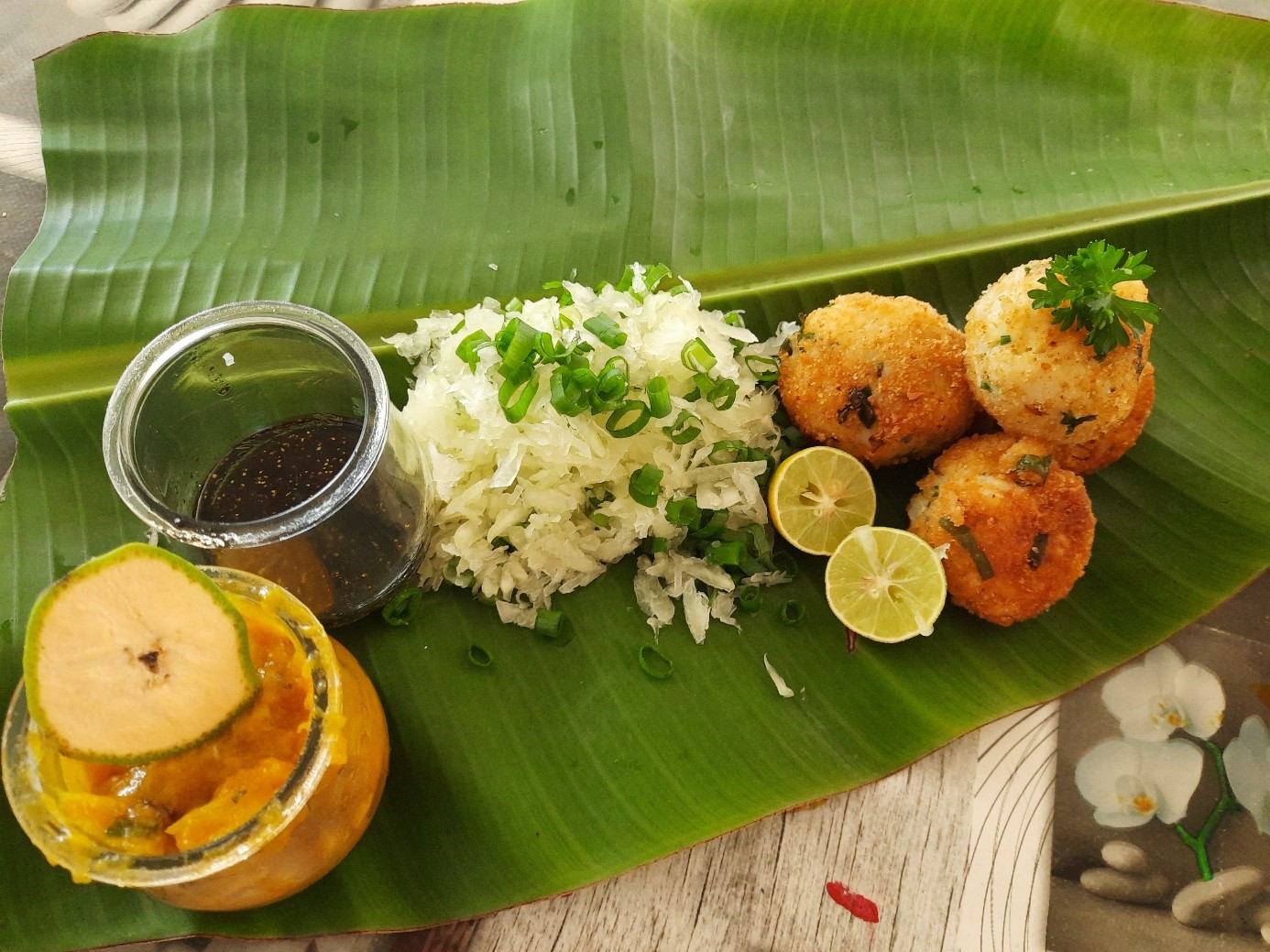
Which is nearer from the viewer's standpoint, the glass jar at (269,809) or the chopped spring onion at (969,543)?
the glass jar at (269,809)

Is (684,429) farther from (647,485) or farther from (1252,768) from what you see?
(1252,768)

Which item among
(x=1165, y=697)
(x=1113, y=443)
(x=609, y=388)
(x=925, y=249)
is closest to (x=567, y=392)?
(x=609, y=388)

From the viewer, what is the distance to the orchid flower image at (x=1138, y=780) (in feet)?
8.43

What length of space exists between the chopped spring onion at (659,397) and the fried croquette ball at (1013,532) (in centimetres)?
82

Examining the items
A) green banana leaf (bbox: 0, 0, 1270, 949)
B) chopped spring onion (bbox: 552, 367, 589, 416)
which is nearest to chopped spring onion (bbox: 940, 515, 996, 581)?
green banana leaf (bbox: 0, 0, 1270, 949)

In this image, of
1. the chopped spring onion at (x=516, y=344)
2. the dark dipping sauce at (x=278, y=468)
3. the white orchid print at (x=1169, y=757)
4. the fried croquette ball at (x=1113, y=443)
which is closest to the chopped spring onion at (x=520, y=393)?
the chopped spring onion at (x=516, y=344)

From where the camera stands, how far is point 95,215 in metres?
2.75

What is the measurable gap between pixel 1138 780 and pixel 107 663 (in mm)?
2715

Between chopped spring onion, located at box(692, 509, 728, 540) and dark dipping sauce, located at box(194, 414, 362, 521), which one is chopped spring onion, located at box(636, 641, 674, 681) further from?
dark dipping sauce, located at box(194, 414, 362, 521)

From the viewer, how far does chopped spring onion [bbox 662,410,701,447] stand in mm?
2451

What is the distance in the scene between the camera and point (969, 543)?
242 centimetres

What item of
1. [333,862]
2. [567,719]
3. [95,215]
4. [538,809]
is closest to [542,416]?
[567,719]

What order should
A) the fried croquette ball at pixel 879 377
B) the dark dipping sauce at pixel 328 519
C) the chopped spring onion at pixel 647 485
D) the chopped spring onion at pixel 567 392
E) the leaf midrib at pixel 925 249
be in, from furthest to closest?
the leaf midrib at pixel 925 249 → the fried croquette ball at pixel 879 377 → the chopped spring onion at pixel 647 485 → the chopped spring onion at pixel 567 392 → the dark dipping sauce at pixel 328 519

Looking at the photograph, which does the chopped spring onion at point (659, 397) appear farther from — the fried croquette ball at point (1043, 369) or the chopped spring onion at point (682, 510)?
the fried croquette ball at point (1043, 369)
